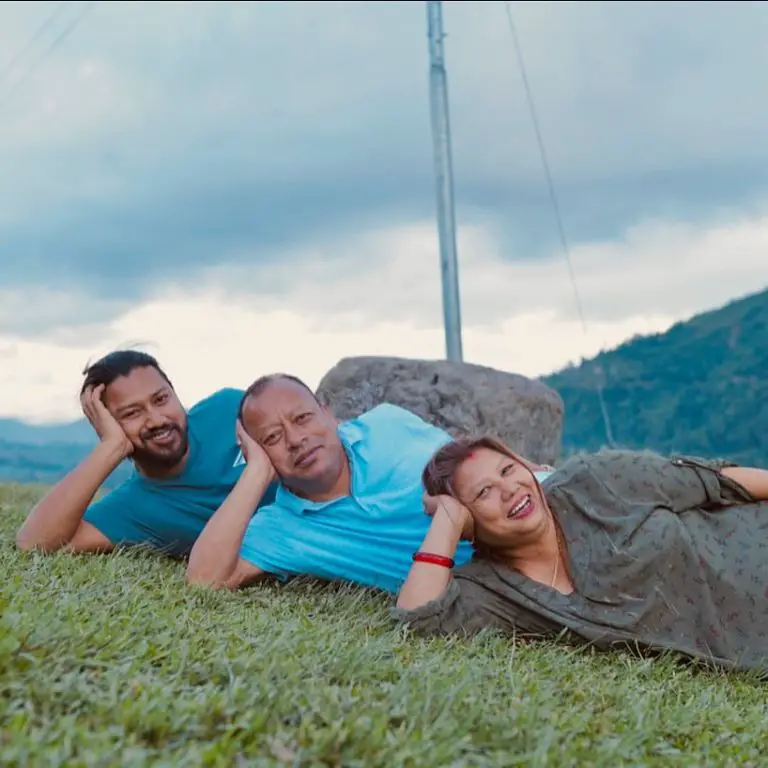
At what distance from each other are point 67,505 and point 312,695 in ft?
9.40

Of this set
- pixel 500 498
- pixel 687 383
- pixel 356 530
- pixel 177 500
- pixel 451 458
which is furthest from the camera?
pixel 687 383

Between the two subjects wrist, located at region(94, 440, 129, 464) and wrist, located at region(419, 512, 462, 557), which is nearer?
wrist, located at region(419, 512, 462, 557)

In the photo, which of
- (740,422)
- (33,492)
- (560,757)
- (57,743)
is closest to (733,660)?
(560,757)

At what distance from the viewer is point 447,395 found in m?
9.02

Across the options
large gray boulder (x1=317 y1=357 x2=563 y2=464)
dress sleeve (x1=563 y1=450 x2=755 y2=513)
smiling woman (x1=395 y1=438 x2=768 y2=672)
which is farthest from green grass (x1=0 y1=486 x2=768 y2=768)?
large gray boulder (x1=317 y1=357 x2=563 y2=464)

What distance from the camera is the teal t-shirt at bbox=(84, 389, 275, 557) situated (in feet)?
18.1

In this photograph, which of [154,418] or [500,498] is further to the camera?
[154,418]

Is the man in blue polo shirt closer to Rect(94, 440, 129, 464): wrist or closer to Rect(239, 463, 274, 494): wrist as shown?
Rect(239, 463, 274, 494): wrist

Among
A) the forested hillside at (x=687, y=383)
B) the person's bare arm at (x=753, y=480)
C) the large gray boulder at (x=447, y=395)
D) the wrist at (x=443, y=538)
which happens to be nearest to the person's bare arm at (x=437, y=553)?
the wrist at (x=443, y=538)

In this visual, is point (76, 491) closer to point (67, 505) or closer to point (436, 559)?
point (67, 505)

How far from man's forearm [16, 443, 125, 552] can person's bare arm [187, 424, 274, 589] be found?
81cm

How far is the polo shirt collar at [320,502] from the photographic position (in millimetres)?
4785

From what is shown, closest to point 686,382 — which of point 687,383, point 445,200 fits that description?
point 687,383

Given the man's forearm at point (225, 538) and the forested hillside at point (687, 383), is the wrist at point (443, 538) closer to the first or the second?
the man's forearm at point (225, 538)
